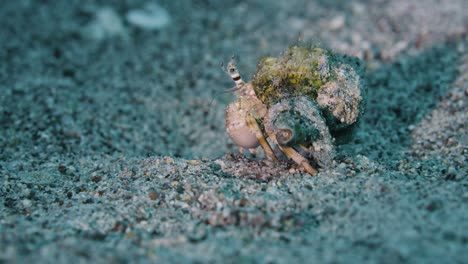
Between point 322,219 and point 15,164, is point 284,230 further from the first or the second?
point 15,164

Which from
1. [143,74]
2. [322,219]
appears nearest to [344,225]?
[322,219]

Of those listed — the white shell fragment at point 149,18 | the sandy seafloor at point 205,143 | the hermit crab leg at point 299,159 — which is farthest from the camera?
the white shell fragment at point 149,18

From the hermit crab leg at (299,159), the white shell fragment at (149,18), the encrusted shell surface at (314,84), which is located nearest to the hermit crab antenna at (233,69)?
the encrusted shell surface at (314,84)

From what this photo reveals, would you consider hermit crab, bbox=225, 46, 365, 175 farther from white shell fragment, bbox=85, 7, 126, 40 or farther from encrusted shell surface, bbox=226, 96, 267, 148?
white shell fragment, bbox=85, 7, 126, 40

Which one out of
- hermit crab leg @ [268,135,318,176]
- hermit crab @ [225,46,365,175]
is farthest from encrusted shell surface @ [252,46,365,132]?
hermit crab leg @ [268,135,318,176]

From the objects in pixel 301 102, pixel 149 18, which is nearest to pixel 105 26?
pixel 149 18

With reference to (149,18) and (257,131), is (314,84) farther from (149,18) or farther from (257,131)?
(149,18)

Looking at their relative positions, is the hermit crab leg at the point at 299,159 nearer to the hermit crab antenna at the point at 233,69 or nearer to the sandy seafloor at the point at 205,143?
the sandy seafloor at the point at 205,143
